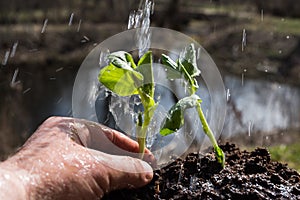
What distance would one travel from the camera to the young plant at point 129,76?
65 cm

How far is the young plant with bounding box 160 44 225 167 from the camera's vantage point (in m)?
0.65

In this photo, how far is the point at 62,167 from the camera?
24.5 inches

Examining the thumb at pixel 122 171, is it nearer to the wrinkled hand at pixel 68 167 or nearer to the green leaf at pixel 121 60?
the wrinkled hand at pixel 68 167

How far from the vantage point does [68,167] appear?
625mm

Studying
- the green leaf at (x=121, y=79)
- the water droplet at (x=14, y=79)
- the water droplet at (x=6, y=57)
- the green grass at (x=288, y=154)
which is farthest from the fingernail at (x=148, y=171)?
the water droplet at (x=6, y=57)

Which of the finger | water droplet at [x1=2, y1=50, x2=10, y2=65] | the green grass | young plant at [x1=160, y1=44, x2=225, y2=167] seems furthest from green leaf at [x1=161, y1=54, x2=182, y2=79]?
water droplet at [x1=2, y1=50, x2=10, y2=65]

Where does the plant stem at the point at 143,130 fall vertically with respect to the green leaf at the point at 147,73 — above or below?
below

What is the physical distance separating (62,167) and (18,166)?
6cm

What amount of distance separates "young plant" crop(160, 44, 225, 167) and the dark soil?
29 millimetres

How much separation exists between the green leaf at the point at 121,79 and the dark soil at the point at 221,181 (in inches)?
5.5

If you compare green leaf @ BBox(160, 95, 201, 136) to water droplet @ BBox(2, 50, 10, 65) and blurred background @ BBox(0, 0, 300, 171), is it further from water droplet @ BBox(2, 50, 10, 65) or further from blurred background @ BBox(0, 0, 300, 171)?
water droplet @ BBox(2, 50, 10, 65)

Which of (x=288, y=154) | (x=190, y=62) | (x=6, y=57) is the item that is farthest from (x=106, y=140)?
(x=6, y=57)

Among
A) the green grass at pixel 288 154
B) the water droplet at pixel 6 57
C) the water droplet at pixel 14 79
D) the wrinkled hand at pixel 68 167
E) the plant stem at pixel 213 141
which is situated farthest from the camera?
the water droplet at pixel 6 57

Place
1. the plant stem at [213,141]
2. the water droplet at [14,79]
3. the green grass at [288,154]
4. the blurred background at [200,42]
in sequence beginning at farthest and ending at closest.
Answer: the water droplet at [14,79], the blurred background at [200,42], the green grass at [288,154], the plant stem at [213,141]
